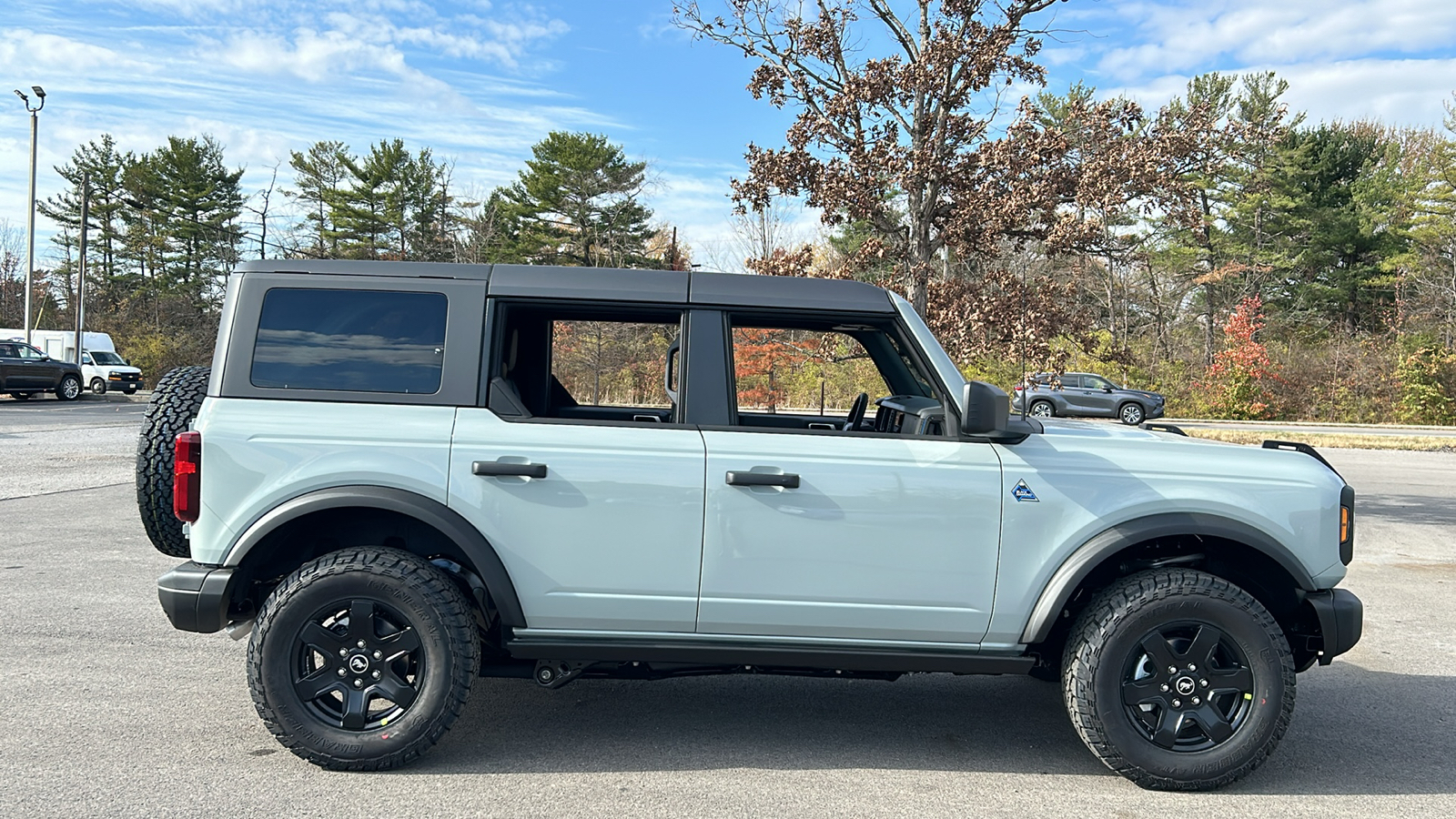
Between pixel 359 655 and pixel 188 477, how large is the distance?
94 cm

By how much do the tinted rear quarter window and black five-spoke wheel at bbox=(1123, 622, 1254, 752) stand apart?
2.94m

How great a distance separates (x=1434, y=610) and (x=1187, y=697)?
4.46 m

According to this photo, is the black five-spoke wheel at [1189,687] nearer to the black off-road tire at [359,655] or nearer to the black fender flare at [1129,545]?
the black fender flare at [1129,545]

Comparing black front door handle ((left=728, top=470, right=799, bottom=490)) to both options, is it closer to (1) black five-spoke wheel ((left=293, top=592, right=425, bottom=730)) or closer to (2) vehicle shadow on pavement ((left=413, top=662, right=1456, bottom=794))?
(2) vehicle shadow on pavement ((left=413, top=662, right=1456, bottom=794))

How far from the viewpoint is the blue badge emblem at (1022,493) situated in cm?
367

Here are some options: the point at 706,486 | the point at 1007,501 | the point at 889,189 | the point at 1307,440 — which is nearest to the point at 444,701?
the point at 706,486

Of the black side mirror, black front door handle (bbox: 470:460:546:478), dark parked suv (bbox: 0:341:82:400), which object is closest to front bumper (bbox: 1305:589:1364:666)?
the black side mirror

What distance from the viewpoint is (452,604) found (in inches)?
143

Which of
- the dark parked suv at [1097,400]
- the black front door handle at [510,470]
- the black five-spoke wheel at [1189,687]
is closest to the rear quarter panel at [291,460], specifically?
the black front door handle at [510,470]

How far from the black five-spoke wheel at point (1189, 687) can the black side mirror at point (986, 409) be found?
1003mm

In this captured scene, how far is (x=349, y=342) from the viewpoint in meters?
3.78

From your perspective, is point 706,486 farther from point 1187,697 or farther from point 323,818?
point 1187,697

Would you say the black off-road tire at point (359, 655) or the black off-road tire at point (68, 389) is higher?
the black off-road tire at point (359, 655)

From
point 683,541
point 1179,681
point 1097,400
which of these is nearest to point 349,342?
point 683,541
